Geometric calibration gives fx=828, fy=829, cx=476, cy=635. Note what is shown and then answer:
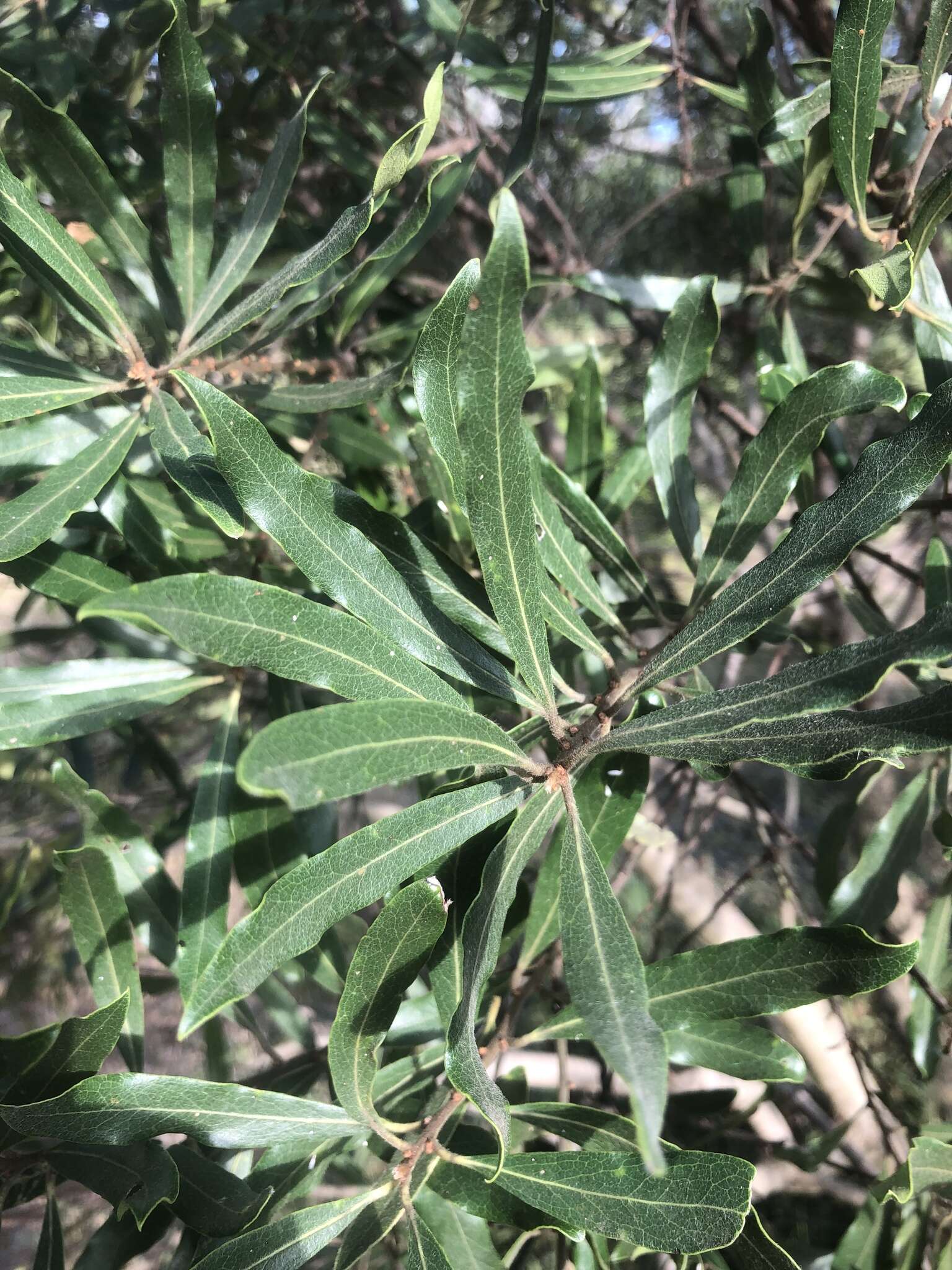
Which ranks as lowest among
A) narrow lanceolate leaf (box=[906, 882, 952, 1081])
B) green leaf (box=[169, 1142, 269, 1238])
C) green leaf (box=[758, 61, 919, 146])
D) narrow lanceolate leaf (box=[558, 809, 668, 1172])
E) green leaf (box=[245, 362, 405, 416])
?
narrow lanceolate leaf (box=[906, 882, 952, 1081])

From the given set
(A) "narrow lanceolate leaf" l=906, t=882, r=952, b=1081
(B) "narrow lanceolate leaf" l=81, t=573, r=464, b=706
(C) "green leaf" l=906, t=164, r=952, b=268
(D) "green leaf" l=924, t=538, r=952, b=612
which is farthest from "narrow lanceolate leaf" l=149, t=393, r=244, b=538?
(A) "narrow lanceolate leaf" l=906, t=882, r=952, b=1081

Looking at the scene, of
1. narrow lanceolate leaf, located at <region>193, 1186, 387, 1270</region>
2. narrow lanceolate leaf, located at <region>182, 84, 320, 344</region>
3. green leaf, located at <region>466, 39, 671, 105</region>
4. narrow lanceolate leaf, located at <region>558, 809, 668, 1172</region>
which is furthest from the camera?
green leaf, located at <region>466, 39, 671, 105</region>

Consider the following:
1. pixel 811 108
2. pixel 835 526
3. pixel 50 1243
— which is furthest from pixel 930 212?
pixel 50 1243

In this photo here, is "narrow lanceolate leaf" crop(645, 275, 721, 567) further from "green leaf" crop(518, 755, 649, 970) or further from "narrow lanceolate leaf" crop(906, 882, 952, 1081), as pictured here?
"narrow lanceolate leaf" crop(906, 882, 952, 1081)

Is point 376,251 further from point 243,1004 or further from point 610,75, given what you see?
point 243,1004

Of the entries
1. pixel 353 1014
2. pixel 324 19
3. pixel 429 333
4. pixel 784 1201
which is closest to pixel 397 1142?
pixel 353 1014

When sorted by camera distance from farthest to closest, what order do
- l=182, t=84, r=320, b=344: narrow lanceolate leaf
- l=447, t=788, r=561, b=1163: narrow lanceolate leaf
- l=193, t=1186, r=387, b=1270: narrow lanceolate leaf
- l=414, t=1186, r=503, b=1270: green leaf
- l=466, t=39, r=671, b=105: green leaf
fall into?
l=466, t=39, r=671, b=105: green leaf → l=182, t=84, r=320, b=344: narrow lanceolate leaf → l=414, t=1186, r=503, b=1270: green leaf → l=193, t=1186, r=387, b=1270: narrow lanceolate leaf → l=447, t=788, r=561, b=1163: narrow lanceolate leaf

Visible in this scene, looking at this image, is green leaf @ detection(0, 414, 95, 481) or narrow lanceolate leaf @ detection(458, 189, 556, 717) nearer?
narrow lanceolate leaf @ detection(458, 189, 556, 717)

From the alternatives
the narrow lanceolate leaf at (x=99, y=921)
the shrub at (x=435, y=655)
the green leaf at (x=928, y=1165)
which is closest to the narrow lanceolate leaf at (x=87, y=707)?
the shrub at (x=435, y=655)
